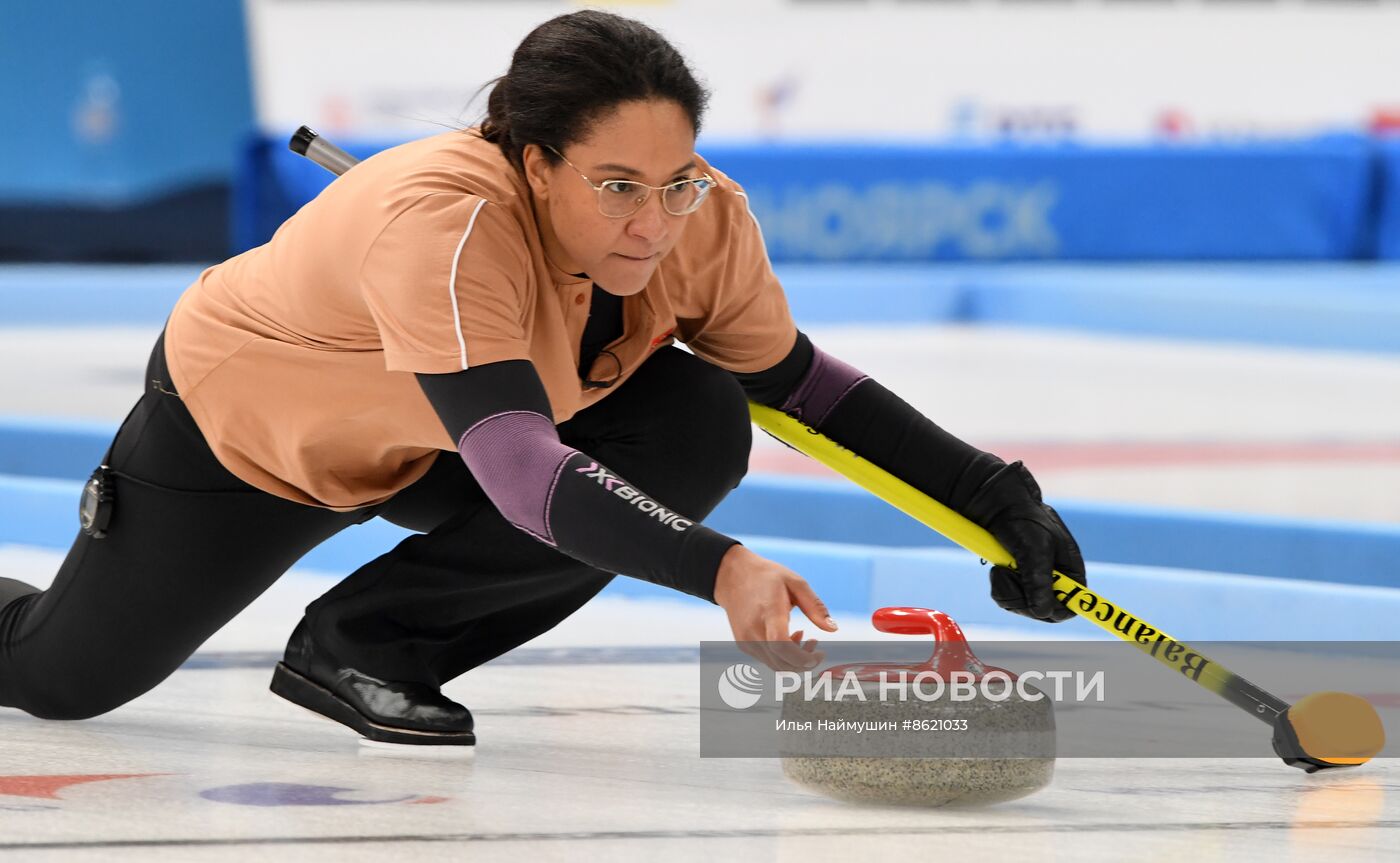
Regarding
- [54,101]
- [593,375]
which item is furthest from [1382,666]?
[54,101]

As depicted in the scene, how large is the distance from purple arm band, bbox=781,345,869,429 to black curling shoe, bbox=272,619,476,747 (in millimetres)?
581

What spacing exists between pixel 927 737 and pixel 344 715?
796mm

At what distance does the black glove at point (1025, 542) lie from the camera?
2.45m

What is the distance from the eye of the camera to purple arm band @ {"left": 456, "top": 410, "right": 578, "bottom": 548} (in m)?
2.04

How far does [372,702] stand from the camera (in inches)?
98.0

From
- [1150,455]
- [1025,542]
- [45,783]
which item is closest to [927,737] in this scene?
[1025,542]

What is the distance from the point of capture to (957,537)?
99.4 inches

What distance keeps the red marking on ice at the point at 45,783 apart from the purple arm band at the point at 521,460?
0.54 metres

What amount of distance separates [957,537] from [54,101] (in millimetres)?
8271

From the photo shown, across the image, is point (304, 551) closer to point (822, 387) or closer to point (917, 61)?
point (822, 387)

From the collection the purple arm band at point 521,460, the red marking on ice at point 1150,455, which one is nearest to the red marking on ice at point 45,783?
the purple arm band at point 521,460

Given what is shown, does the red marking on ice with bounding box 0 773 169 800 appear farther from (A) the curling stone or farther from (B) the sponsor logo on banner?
(B) the sponsor logo on banner

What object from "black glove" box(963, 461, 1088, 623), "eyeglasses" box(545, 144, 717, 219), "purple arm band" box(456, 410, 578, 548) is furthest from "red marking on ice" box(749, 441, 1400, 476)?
"purple arm band" box(456, 410, 578, 548)

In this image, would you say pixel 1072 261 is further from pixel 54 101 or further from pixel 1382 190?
Answer: pixel 54 101
